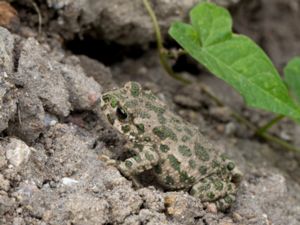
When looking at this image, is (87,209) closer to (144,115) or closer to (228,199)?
(144,115)

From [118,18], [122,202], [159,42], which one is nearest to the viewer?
[122,202]

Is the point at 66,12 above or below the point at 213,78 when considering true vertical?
above

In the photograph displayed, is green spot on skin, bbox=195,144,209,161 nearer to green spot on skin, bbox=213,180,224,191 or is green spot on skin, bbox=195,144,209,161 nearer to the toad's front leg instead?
green spot on skin, bbox=213,180,224,191

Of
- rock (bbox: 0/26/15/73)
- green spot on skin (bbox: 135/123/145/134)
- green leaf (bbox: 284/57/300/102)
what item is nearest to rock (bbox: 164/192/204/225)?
green spot on skin (bbox: 135/123/145/134)

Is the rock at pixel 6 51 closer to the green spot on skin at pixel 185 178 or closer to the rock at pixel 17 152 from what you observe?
the rock at pixel 17 152

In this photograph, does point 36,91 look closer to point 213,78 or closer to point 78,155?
point 78,155

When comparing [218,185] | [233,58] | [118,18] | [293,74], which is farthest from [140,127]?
[293,74]

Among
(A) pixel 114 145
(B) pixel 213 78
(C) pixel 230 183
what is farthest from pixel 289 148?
(A) pixel 114 145
